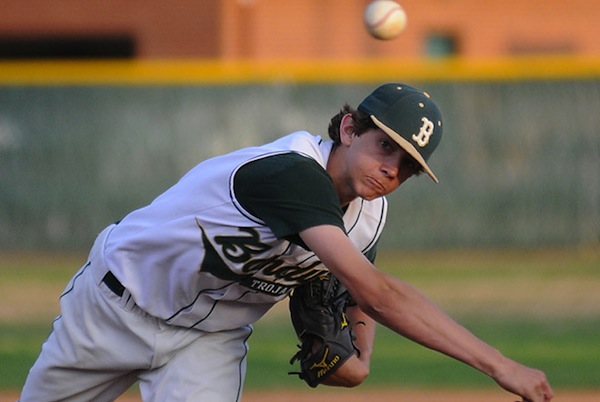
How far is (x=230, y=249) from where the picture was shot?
364 centimetres

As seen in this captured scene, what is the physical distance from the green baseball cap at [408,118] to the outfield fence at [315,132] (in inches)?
412

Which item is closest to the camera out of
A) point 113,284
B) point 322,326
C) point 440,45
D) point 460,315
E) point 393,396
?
point 113,284

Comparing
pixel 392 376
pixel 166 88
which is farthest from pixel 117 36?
pixel 392 376

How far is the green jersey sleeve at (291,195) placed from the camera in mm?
3314

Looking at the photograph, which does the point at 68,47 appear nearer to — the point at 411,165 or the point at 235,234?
the point at 235,234

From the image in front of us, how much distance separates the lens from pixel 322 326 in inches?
163

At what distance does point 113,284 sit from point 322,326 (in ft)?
2.57

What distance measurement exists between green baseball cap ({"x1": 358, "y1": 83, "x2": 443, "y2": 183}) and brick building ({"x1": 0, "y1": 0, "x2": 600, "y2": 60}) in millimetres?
14313

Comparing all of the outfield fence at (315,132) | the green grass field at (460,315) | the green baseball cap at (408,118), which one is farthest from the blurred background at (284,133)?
the green baseball cap at (408,118)

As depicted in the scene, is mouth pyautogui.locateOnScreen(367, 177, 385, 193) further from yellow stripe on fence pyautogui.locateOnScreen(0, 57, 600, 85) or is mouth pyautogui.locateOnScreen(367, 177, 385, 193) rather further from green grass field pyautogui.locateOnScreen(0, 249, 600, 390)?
yellow stripe on fence pyautogui.locateOnScreen(0, 57, 600, 85)

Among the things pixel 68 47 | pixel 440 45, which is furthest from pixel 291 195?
pixel 440 45

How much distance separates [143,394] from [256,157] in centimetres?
104

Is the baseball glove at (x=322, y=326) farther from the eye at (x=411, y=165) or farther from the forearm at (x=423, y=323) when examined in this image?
the forearm at (x=423, y=323)

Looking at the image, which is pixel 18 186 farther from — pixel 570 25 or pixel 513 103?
pixel 570 25
